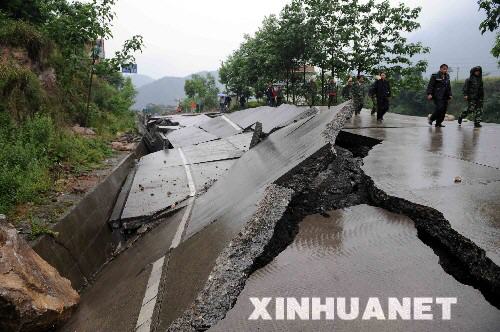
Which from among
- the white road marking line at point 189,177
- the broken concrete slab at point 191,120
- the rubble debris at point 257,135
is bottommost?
the white road marking line at point 189,177

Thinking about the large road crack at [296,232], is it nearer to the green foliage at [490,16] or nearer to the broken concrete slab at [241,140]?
the broken concrete slab at [241,140]

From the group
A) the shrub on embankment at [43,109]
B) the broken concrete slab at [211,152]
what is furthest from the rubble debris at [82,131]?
the broken concrete slab at [211,152]

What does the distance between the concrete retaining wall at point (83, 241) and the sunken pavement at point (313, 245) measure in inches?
16.1

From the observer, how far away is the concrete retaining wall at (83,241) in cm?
416

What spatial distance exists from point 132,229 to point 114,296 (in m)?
2.24

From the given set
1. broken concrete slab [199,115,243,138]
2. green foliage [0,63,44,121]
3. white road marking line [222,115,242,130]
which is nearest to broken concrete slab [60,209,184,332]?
green foliage [0,63,44,121]

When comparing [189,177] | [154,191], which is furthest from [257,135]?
[154,191]

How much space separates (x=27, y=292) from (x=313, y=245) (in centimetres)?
200

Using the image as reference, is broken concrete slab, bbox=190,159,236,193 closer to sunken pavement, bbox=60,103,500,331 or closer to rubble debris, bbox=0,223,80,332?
sunken pavement, bbox=60,103,500,331

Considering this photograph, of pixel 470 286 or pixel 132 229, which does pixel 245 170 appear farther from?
pixel 470 286

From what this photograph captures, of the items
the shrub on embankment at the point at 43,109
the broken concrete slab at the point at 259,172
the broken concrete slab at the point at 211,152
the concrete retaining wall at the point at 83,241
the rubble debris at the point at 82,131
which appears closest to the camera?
the broken concrete slab at the point at 259,172

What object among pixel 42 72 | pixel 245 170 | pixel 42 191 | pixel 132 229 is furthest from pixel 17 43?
pixel 245 170

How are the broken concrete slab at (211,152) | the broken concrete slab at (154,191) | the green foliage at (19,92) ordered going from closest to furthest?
1. the broken concrete slab at (154,191)
2. the broken concrete slab at (211,152)
3. the green foliage at (19,92)

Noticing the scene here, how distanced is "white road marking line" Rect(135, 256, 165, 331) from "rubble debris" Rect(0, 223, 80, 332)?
0.76 metres
